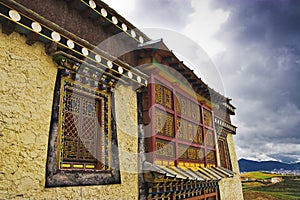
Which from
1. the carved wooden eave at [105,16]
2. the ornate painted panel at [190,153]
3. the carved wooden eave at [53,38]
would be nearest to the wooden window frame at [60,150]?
the carved wooden eave at [53,38]

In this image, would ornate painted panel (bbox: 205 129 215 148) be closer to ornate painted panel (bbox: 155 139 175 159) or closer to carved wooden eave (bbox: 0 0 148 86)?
ornate painted panel (bbox: 155 139 175 159)

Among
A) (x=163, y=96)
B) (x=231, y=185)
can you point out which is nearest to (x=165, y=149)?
(x=163, y=96)

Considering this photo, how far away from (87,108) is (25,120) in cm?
129

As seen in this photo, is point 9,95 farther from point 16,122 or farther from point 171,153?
point 171,153

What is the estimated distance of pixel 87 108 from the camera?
182 inches

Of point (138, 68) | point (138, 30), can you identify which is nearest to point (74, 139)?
point (138, 68)

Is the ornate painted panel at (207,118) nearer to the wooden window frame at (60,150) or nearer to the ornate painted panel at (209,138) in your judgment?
the ornate painted panel at (209,138)

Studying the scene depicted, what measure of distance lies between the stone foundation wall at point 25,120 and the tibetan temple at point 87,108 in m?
0.01

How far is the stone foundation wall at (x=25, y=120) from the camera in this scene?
10.5ft

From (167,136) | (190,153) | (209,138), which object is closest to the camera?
(167,136)

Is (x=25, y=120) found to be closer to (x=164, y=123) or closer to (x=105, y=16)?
(x=105, y=16)

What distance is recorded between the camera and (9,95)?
A: 3324mm

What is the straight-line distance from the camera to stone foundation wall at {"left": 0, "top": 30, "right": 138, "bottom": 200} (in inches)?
125

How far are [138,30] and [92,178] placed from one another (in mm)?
3617
